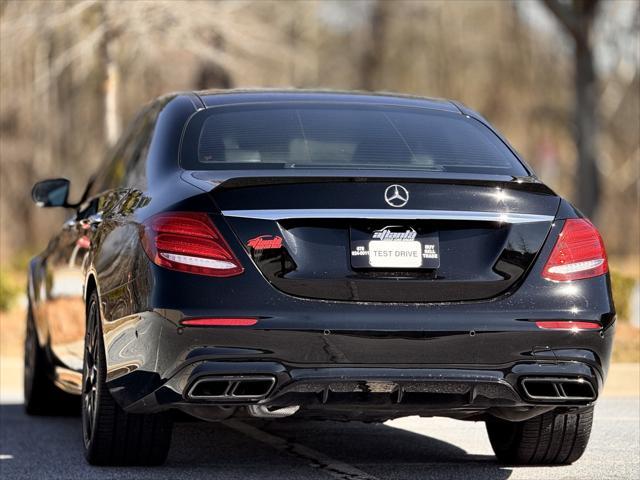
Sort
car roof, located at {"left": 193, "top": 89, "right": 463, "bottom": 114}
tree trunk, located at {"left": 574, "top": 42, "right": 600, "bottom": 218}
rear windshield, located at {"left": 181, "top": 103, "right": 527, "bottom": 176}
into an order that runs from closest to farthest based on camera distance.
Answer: rear windshield, located at {"left": 181, "top": 103, "right": 527, "bottom": 176}, car roof, located at {"left": 193, "top": 89, "right": 463, "bottom": 114}, tree trunk, located at {"left": 574, "top": 42, "right": 600, "bottom": 218}

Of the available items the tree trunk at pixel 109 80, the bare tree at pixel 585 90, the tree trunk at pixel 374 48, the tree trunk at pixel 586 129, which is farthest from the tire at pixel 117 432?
the tree trunk at pixel 374 48

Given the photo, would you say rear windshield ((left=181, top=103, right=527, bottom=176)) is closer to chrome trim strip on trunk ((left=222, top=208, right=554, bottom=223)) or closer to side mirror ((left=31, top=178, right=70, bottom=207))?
chrome trim strip on trunk ((left=222, top=208, right=554, bottom=223))

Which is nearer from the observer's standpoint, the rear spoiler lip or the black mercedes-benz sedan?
the black mercedes-benz sedan

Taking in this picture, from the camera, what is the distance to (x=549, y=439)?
7.04 m

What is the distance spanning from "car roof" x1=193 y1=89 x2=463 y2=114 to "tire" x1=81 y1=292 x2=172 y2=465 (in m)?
1.12

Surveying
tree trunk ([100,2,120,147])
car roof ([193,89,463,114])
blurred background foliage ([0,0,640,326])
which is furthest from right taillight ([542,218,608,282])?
tree trunk ([100,2,120,147])

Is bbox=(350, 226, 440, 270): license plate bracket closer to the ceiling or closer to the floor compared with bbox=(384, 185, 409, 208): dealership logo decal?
closer to the floor

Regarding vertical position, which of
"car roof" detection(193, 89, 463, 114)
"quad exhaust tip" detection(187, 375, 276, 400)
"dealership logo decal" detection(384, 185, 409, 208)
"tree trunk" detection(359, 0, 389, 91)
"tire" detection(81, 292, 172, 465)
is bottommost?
"tree trunk" detection(359, 0, 389, 91)

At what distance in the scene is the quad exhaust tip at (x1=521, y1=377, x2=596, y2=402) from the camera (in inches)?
239

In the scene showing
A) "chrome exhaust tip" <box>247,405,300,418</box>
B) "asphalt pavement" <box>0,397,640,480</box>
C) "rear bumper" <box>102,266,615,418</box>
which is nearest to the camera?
"rear bumper" <box>102,266,615,418</box>

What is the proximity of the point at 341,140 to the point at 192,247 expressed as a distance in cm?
117

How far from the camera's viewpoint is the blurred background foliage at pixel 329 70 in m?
17.2

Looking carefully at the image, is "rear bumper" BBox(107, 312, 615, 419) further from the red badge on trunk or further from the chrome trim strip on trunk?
the chrome trim strip on trunk

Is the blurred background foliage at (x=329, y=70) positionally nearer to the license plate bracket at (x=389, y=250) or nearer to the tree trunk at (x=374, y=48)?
the tree trunk at (x=374, y=48)
